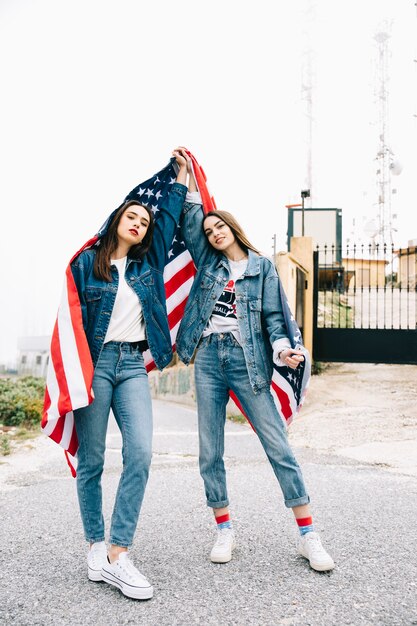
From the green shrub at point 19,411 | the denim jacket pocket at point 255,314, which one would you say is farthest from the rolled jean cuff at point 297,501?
the green shrub at point 19,411

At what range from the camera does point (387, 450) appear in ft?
22.4

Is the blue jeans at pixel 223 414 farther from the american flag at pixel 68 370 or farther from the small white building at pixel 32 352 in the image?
the small white building at pixel 32 352

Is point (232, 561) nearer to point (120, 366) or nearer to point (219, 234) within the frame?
point (120, 366)

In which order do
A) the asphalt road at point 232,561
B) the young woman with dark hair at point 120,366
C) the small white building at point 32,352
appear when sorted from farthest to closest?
the small white building at point 32,352 < the young woman with dark hair at point 120,366 < the asphalt road at point 232,561

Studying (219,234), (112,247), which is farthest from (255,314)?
(112,247)

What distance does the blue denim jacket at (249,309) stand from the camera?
3086mm

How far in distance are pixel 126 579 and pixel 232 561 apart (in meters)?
0.68

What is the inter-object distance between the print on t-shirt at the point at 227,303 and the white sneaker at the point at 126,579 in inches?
53.1

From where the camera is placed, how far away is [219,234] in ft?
10.6

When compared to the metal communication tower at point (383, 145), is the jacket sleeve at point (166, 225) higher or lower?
lower

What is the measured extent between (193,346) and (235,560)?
1191mm

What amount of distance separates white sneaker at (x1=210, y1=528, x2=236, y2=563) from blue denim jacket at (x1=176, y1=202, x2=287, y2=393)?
0.83m

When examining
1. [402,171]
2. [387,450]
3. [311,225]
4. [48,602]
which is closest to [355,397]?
[387,450]

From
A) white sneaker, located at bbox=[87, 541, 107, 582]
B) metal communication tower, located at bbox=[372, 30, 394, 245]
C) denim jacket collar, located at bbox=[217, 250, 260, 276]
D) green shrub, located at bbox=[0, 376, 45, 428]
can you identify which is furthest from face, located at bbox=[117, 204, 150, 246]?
metal communication tower, located at bbox=[372, 30, 394, 245]
